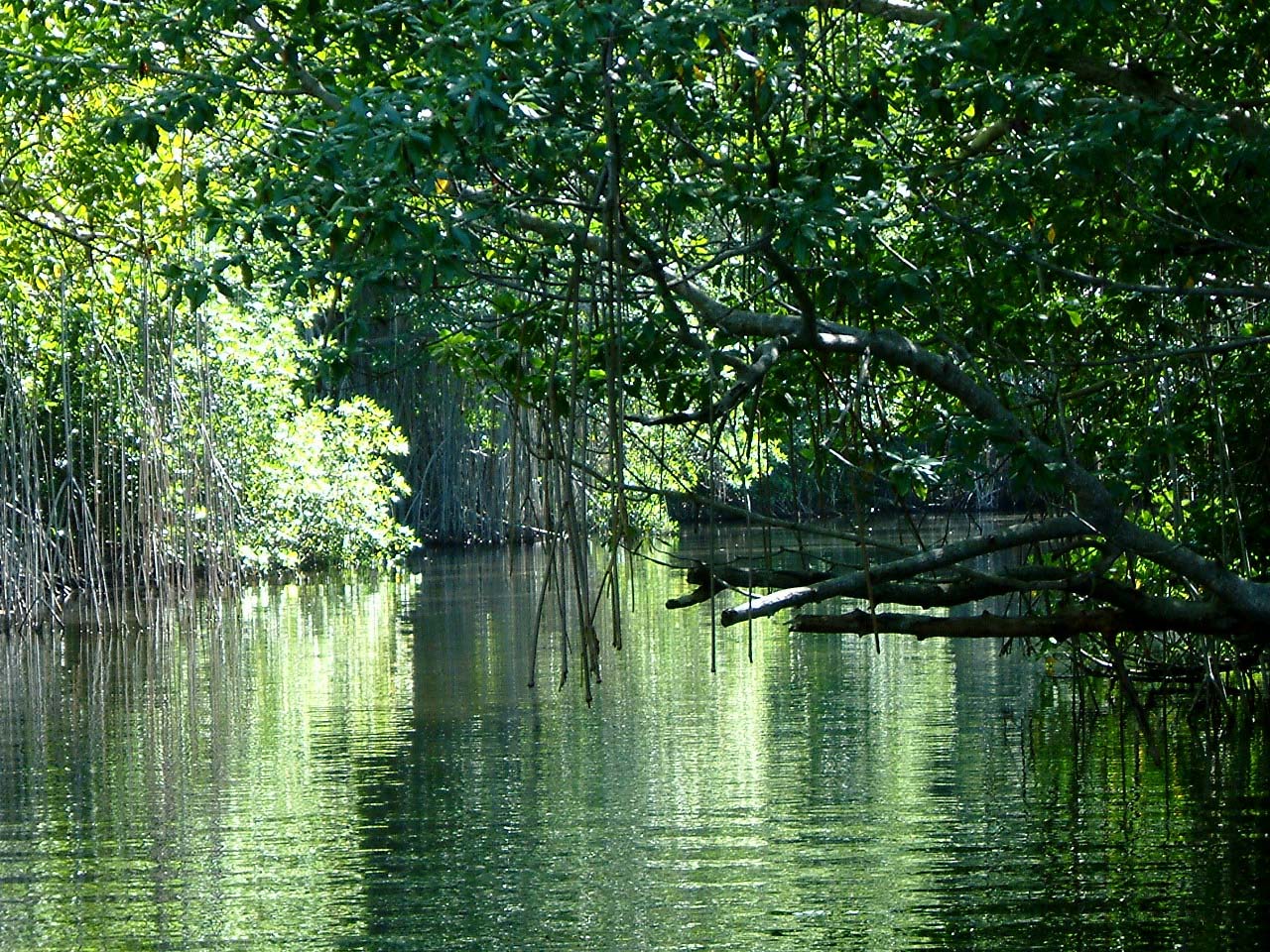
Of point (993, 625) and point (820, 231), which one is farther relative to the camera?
point (993, 625)

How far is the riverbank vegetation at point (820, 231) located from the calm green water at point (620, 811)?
3.05 ft

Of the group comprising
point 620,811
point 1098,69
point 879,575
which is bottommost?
point 620,811

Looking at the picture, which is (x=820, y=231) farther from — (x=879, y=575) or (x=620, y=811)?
(x=620, y=811)

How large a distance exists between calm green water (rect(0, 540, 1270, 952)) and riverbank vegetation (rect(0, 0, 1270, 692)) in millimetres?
930

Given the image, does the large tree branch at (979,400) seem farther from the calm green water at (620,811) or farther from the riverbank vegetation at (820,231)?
the calm green water at (620,811)

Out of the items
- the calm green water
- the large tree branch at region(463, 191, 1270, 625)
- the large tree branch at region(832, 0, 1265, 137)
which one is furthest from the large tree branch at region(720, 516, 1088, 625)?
the large tree branch at region(832, 0, 1265, 137)

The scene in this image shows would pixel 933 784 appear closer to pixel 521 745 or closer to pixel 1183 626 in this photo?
pixel 1183 626

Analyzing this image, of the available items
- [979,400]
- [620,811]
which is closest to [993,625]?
[979,400]

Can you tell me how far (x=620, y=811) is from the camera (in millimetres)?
8586

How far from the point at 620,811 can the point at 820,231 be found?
10.4ft

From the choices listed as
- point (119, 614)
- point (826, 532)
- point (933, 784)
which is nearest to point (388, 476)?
point (119, 614)

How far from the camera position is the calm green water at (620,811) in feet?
21.9

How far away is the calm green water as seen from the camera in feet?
21.9

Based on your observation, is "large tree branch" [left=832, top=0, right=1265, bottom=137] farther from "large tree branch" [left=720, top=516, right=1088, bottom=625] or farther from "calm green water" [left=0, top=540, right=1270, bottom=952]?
"calm green water" [left=0, top=540, right=1270, bottom=952]
